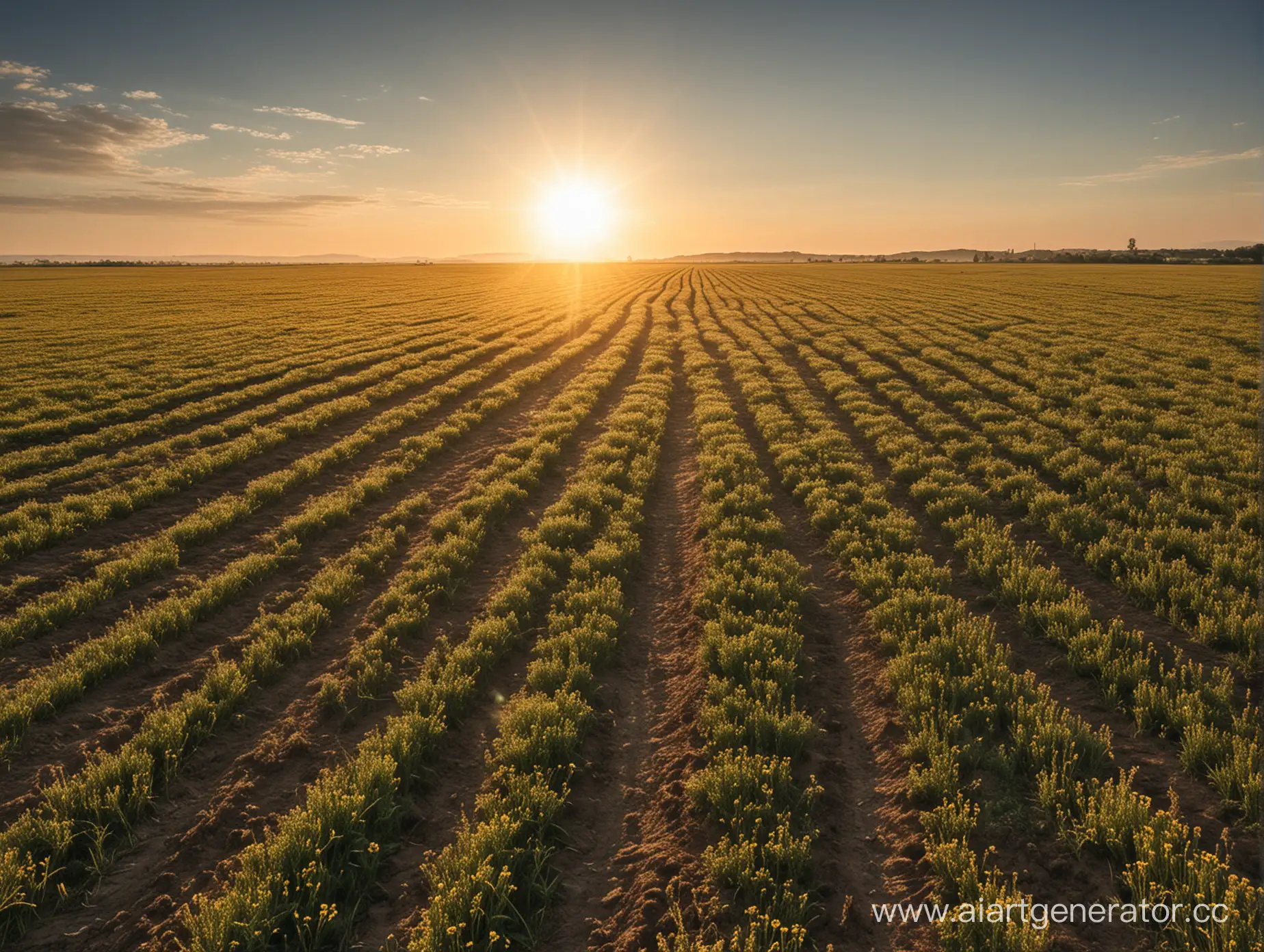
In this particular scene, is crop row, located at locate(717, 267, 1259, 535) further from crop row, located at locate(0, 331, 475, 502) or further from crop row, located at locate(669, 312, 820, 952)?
crop row, located at locate(0, 331, 475, 502)

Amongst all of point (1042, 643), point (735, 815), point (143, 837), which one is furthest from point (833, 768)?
point (143, 837)

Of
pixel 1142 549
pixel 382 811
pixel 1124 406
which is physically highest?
pixel 1124 406

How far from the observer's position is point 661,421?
16672mm

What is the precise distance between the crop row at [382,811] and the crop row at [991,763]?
296cm

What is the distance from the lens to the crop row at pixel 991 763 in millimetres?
3777

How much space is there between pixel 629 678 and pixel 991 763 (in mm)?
3460

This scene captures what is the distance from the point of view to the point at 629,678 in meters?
6.84

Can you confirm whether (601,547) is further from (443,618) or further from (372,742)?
(372,742)

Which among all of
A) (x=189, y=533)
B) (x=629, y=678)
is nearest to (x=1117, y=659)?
(x=629, y=678)

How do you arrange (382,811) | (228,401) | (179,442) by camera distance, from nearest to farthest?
(382,811)
(179,442)
(228,401)

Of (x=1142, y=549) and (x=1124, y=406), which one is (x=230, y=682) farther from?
(x=1124, y=406)

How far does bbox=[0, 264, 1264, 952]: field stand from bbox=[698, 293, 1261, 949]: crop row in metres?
0.04

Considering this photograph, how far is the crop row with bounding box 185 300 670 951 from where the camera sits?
12.9ft

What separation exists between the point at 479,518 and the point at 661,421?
743 centimetres
